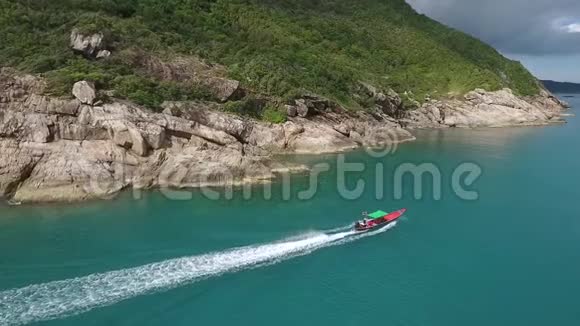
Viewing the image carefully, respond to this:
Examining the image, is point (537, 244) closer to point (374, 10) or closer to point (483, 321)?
point (483, 321)

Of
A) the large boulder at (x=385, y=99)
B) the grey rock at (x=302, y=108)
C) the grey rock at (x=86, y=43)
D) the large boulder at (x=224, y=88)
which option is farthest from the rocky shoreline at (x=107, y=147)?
the large boulder at (x=385, y=99)

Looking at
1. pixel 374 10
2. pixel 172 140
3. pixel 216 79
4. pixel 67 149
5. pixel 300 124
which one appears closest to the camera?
pixel 67 149

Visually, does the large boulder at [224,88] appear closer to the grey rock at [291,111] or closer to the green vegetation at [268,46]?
the green vegetation at [268,46]

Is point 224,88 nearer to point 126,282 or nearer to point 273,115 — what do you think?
point 273,115

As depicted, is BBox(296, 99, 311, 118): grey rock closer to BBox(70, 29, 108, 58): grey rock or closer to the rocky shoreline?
the rocky shoreline

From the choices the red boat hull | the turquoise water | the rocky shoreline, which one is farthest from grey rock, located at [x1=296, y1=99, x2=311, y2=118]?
the red boat hull

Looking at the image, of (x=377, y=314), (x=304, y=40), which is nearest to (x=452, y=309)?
(x=377, y=314)

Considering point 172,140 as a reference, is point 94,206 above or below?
below

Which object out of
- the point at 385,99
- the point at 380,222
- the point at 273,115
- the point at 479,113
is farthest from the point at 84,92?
the point at 479,113
